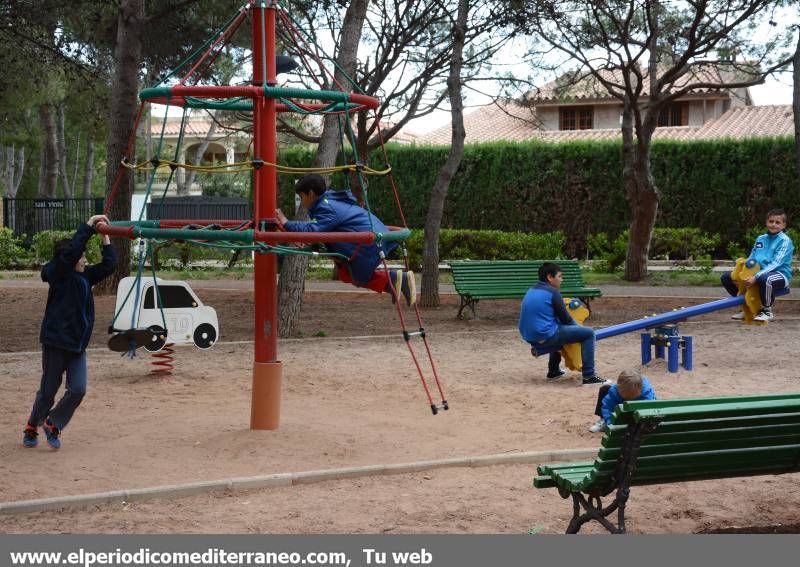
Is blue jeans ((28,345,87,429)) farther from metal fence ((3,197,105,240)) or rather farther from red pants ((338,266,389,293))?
metal fence ((3,197,105,240))

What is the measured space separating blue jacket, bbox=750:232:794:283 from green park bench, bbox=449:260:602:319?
155 inches

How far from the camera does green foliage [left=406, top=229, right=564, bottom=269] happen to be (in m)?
22.5

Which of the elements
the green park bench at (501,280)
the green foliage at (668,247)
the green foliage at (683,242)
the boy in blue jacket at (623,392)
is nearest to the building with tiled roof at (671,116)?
the green foliage at (668,247)

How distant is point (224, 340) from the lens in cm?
1243

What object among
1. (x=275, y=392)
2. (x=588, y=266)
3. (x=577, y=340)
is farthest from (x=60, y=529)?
(x=588, y=266)

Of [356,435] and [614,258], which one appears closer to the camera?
[356,435]

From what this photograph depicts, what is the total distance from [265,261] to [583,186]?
2113cm

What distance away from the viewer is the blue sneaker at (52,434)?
22.1 ft

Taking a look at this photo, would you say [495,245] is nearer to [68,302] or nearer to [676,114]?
[68,302]

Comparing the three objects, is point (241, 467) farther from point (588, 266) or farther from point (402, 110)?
point (588, 266)


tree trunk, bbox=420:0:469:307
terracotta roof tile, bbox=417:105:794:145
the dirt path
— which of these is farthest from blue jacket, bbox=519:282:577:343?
terracotta roof tile, bbox=417:105:794:145

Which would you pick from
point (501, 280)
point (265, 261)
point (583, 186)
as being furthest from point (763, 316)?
point (583, 186)

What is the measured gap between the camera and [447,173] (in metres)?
16.0

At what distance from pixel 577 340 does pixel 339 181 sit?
1357 cm
